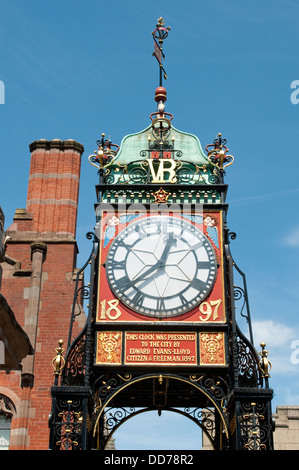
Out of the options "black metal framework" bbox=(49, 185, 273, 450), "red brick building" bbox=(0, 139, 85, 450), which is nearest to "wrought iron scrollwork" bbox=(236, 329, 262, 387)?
"black metal framework" bbox=(49, 185, 273, 450)

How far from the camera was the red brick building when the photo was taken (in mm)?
14867

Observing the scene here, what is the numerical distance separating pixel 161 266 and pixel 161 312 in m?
0.77

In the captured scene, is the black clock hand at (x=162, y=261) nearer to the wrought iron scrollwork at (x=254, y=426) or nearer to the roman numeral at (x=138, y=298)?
the roman numeral at (x=138, y=298)

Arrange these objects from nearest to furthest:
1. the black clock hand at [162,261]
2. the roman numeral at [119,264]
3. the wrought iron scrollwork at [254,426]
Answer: the wrought iron scrollwork at [254,426] < the black clock hand at [162,261] < the roman numeral at [119,264]

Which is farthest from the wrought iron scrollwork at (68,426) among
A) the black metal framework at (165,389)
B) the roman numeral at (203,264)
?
the roman numeral at (203,264)

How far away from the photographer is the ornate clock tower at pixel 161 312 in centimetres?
1036

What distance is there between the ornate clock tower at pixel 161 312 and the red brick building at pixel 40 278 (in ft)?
11.1

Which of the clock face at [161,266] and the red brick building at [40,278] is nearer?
the clock face at [161,266]

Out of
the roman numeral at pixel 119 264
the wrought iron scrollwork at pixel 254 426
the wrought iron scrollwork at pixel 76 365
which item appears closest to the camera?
the wrought iron scrollwork at pixel 254 426

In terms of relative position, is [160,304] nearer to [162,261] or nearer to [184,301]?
[184,301]

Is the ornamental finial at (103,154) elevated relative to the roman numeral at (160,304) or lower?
elevated

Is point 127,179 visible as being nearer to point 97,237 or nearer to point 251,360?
point 97,237

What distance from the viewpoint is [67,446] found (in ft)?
→ 32.6
